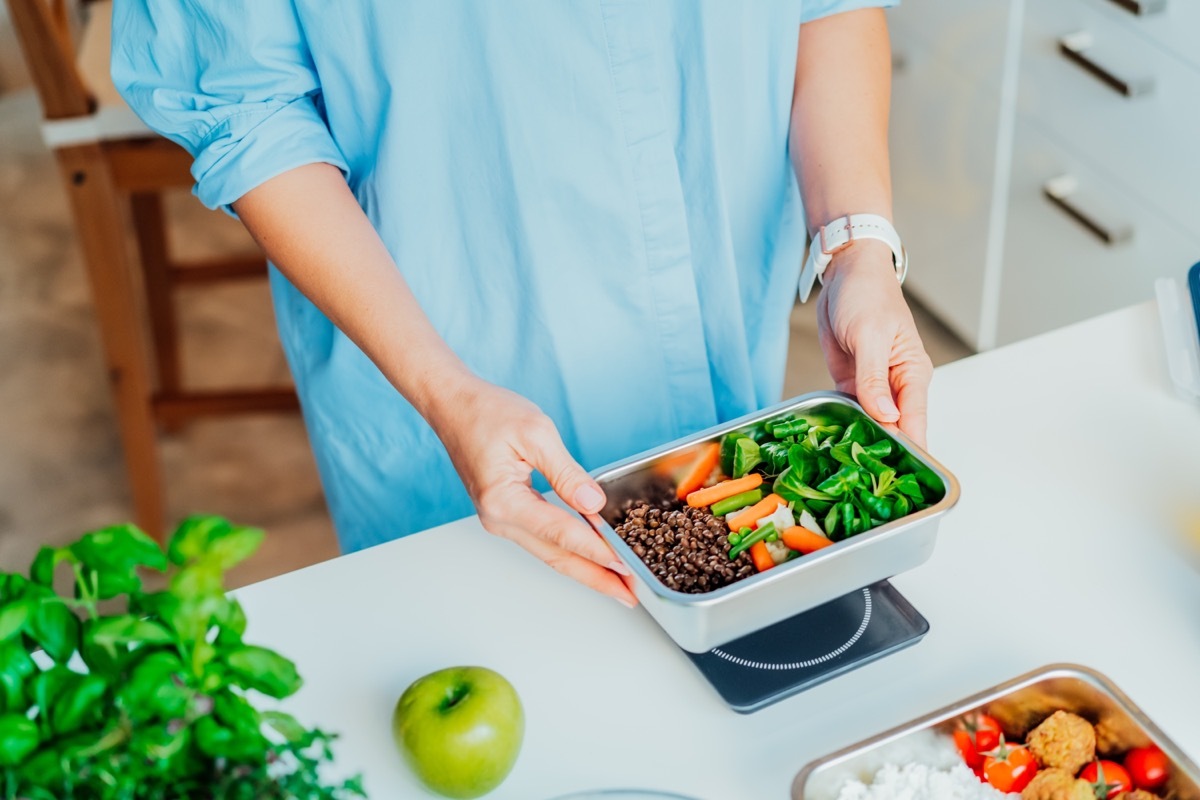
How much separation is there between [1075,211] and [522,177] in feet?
4.17

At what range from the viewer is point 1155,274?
190 cm

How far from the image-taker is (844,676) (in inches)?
34.0

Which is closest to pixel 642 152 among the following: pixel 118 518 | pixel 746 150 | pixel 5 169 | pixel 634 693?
pixel 746 150

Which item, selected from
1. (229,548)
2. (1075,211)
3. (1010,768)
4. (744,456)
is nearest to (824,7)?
(744,456)

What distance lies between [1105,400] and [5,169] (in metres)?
2.93

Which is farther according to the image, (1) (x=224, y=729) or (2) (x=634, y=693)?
(2) (x=634, y=693)

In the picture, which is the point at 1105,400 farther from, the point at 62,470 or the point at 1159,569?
the point at 62,470

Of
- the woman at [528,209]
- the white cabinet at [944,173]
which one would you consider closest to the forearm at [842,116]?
the woman at [528,209]

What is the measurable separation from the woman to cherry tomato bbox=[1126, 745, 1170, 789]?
277mm

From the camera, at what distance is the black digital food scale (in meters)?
0.85

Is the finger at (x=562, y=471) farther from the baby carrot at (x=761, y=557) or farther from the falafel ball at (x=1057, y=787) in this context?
the falafel ball at (x=1057, y=787)

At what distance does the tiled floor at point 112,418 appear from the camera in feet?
7.38

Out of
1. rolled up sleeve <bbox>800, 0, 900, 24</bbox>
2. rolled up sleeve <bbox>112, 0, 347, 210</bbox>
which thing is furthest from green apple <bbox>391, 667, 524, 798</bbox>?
rolled up sleeve <bbox>800, 0, 900, 24</bbox>

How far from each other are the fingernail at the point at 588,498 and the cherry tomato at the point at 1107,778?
349 millimetres
